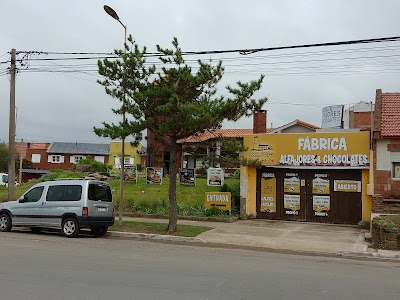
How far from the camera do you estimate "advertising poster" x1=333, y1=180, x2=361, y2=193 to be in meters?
18.8

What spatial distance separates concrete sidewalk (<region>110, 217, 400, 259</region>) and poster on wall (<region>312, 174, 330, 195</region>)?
1436 millimetres

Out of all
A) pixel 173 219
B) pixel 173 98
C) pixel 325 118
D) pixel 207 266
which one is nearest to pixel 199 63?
pixel 173 98

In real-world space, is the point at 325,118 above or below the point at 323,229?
above

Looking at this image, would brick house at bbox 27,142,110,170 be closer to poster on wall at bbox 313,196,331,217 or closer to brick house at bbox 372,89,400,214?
poster on wall at bbox 313,196,331,217

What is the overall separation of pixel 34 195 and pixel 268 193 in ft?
32.4

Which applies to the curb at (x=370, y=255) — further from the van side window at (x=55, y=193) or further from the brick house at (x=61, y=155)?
the brick house at (x=61, y=155)

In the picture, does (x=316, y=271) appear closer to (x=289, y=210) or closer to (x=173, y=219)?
(x=173, y=219)

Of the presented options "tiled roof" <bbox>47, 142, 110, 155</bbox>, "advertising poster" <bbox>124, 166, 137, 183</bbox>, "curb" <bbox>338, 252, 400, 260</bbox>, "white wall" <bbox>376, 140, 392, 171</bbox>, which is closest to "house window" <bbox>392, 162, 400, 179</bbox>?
"white wall" <bbox>376, 140, 392, 171</bbox>

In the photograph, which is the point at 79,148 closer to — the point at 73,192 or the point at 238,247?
the point at 73,192

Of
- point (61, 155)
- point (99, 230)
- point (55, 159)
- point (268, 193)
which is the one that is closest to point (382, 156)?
point (268, 193)

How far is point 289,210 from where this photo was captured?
19.8m

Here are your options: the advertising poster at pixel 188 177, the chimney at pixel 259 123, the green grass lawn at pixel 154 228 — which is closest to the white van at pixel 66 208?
the green grass lawn at pixel 154 228

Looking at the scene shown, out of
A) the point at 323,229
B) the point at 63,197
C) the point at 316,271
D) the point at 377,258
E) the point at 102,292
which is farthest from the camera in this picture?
the point at 323,229

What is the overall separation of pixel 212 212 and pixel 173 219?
450cm
